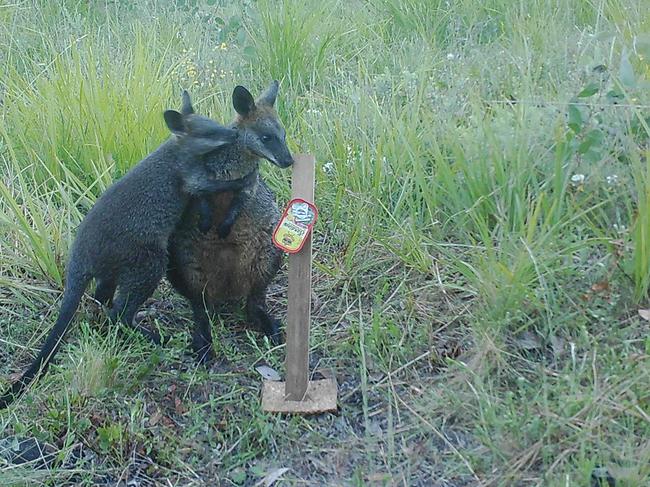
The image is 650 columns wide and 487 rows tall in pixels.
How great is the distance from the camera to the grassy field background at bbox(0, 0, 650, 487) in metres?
3.59

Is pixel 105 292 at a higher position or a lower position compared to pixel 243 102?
lower

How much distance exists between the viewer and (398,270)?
181 inches

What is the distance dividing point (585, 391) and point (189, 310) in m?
2.10

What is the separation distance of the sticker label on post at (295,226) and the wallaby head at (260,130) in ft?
1.72

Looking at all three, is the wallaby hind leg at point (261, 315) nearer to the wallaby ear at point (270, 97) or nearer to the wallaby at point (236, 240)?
the wallaby at point (236, 240)

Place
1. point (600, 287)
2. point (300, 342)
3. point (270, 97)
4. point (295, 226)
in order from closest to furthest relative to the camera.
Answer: point (295, 226) → point (300, 342) → point (600, 287) → point (270, 97)

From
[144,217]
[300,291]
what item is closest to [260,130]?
[144,217]

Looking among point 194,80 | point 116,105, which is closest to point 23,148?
point 116,105

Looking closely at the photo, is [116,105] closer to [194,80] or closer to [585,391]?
[194,80]

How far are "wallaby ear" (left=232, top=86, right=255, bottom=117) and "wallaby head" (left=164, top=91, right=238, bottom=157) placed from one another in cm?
15

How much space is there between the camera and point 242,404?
3.96m

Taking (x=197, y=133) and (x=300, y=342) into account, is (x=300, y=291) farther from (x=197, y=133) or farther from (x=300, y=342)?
(x=197, y=133)

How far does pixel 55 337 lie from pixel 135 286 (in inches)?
16.7

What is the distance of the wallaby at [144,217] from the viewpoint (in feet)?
13.8
